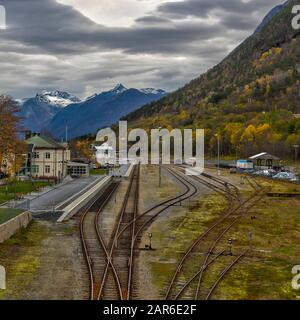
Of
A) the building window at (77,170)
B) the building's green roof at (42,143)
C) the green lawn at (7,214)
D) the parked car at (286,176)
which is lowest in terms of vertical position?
the green lawn at (7,214)

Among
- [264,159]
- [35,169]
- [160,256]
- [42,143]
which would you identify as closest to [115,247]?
[160,256]

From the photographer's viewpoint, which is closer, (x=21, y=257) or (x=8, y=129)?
(x=21, y=257)

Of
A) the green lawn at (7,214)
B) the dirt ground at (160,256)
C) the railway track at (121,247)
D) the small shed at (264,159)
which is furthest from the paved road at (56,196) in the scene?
the small shed at (264,159)

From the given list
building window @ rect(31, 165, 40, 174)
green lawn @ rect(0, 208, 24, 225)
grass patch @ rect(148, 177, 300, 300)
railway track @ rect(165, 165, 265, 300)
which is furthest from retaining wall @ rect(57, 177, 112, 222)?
building window @ rect(31, 165, 40, 174)

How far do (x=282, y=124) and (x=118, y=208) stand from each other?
10240 cm

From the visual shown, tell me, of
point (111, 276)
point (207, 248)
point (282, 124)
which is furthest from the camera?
point (282, 124)

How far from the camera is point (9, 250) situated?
27.8 metres

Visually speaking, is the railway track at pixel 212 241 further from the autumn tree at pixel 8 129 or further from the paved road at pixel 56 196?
the autumn tree at pixel 8 129

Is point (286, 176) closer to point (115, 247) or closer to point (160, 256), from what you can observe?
point (115, 247)

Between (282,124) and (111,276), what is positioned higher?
(282,124)

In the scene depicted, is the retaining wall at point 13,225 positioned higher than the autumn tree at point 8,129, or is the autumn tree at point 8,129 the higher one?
the autumn tree at point 8,129
